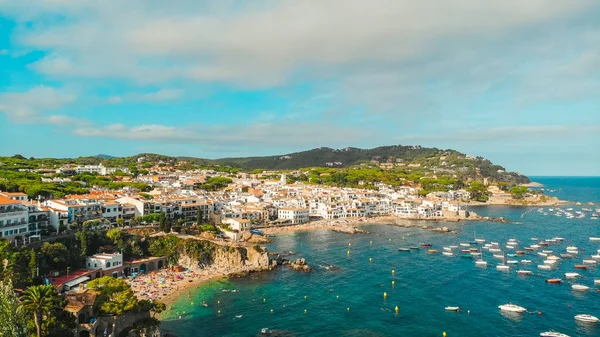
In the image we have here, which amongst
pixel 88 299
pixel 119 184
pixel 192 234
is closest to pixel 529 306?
pixel 88 299

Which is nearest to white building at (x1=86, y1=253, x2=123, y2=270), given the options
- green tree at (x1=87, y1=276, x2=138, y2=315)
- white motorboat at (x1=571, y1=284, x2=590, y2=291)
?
green tree at (x1=87, y1=276, x2=138, y2=315)

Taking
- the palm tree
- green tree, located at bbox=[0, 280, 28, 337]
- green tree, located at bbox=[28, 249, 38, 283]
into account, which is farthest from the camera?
green tree, located at bbox=[28, 249, 38, 283]

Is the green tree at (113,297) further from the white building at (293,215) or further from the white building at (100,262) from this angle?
the white building at (293,215)

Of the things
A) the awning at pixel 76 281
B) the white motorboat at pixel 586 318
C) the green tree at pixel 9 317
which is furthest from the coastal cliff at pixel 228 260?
the white motorboat at pixel 586 318

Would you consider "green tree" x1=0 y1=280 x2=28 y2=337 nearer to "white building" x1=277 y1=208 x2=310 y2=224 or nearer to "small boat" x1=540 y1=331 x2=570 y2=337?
"small boat" x1=540 y1=331 x2=570 y2=337

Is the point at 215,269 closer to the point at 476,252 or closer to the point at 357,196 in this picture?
the point at 476,252
